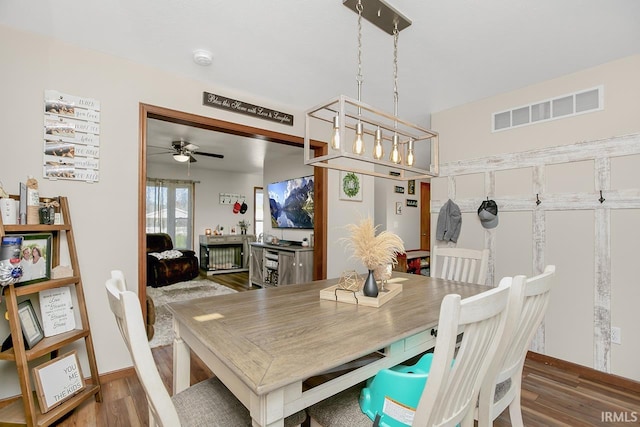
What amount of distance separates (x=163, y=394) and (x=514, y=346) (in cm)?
141

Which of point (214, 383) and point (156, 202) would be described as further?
point (156, 202)

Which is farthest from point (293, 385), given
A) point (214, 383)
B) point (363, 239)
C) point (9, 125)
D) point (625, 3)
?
point (625, 3)

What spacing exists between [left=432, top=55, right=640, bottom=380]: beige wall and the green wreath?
127 centimetres

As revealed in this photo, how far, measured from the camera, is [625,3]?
68.6 inches

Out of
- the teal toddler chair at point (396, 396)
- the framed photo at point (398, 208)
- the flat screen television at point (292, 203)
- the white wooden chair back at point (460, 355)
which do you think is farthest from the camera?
the framed photo at point (398, 208)

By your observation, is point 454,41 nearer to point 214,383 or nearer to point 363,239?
point 363,239

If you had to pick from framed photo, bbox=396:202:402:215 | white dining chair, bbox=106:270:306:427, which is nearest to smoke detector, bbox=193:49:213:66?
white dining chair, bbox=106:270:306:427

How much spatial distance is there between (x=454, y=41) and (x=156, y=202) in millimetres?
6757

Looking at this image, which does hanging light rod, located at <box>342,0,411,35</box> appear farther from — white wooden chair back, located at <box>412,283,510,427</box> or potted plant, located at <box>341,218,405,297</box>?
white wooden chair back, located at <box>412,283,510,427</box>

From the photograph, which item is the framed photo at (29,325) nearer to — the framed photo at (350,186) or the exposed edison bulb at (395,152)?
the exposed edison bulb at (395,152)

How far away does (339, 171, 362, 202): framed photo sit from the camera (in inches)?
151

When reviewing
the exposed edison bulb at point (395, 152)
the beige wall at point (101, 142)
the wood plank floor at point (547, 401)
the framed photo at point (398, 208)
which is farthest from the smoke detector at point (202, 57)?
the framed photo at point (398, 208)

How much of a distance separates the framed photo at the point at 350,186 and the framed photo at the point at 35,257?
9.17 feet

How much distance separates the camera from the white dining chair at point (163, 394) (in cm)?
87
